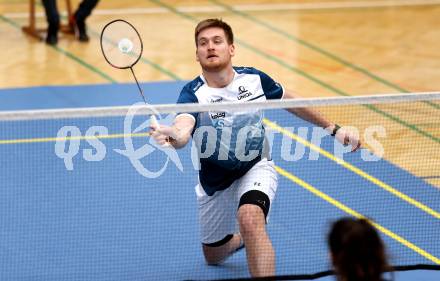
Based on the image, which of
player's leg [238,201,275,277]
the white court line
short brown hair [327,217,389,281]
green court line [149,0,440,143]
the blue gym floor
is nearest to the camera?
short brown hair [327,217,389,281]

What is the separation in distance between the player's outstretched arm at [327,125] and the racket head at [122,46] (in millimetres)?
1322

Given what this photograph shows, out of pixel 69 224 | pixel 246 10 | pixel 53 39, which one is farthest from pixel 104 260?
pixel 246 10

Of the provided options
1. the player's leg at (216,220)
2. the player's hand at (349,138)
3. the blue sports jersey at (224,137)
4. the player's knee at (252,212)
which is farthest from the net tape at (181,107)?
the player's leg at (216,220)

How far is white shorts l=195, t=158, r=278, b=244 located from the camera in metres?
7.31

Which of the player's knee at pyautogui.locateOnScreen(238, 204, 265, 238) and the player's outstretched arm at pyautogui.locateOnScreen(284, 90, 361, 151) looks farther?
the player's outstretched arm at pyautogui.locateOnScreen(284, 90, 361, 151)

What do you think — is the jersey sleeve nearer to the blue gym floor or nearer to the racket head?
the racket head

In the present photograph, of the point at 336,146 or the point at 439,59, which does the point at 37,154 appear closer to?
the point at 336,146

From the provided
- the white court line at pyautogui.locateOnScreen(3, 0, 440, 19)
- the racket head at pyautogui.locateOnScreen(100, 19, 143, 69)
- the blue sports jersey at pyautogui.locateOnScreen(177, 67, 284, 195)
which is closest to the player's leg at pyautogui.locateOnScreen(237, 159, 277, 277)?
the blue sports jersey at pyautogui.locateOnScreen(177, 67, 284, 195)

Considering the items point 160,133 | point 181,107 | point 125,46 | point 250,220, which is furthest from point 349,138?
point 125,46

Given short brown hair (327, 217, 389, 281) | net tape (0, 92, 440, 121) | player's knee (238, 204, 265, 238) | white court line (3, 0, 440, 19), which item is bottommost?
white court line (3, 0, 440, 19)

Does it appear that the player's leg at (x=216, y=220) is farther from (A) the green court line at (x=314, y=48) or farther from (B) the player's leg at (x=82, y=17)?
(B) the player's leg at (x=82, y=17)

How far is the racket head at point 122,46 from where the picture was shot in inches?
301

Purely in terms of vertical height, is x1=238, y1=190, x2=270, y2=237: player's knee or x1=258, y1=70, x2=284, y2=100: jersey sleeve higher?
x1=258, y1=70, x2=284, y2=100: jersey sleeve

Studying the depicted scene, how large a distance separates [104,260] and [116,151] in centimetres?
236
